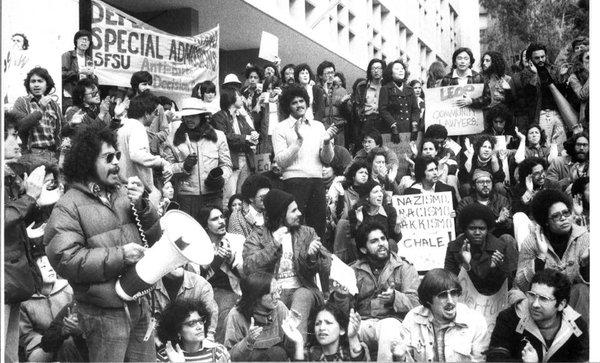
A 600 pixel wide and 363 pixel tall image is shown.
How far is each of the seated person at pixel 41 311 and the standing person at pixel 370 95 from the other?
4020 mm

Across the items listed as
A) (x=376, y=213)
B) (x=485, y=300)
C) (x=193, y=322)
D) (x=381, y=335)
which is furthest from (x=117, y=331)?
(x=376, y=213)

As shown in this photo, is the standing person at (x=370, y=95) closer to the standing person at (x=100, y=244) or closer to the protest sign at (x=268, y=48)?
the protest sign at (x=268, y=48)

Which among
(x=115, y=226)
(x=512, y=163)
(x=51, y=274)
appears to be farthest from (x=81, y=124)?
(x=512, y=163)

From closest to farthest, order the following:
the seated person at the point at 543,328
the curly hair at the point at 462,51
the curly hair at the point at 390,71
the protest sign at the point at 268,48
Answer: the seated person at the point at 543,328 < the curly hair at the point at 462,51 < the curly hair at the point at 390,71 < the protest sign at the point at 268,48

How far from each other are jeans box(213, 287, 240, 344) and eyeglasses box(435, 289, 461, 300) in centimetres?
138

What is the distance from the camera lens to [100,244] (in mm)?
7250

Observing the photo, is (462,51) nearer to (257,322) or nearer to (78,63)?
(78,63)

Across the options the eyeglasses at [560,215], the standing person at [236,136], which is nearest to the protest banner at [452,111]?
the standing person at [236,136]

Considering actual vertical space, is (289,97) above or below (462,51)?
below

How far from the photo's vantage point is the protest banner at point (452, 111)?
11.2 meters

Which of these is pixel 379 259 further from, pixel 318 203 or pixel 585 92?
pixel 585 92

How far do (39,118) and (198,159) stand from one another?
124 centimetres

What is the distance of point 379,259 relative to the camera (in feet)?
28.7

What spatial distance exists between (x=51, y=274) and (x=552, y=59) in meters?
4.69
